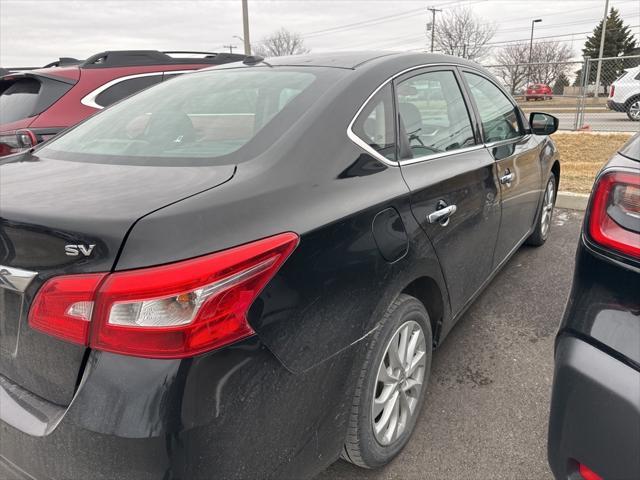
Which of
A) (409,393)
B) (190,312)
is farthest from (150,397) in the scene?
(409,393)

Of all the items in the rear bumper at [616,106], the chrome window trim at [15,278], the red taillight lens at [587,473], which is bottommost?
the red taillight lens at [587,473]

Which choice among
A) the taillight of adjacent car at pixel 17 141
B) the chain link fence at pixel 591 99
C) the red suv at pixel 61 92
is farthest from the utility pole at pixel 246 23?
the taillight of adjacent car at pixel 17 141

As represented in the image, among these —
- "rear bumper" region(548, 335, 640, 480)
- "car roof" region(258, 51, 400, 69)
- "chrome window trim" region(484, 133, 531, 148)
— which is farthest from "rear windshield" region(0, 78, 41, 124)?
"rear bumper" region(548, 335, 640, 480)

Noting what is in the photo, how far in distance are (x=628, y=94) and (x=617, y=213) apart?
55.7 feet

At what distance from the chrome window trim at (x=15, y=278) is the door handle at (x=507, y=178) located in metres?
2.43

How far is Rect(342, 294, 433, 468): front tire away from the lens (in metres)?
1.81

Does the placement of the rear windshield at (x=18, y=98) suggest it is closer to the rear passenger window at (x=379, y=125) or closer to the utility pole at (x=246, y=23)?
the rear passenger window at (x=379, y=125)

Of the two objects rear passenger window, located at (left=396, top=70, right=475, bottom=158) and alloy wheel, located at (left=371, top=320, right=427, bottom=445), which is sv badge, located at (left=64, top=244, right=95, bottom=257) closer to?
alloy wheel, located at (left=371, top=320, right=427, bottom=445)

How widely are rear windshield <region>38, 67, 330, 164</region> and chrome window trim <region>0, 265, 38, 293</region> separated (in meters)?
0.57

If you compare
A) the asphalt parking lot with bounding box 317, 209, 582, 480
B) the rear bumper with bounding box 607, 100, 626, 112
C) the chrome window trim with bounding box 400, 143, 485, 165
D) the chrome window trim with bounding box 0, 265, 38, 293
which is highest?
the chrome window trim with bounding box 400, 143, 485, 165

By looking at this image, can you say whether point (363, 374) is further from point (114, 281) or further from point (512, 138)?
point (512, 138)

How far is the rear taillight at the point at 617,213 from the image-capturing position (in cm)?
131

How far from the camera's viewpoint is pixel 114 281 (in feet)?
4.02

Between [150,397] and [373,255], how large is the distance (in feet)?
2.80
